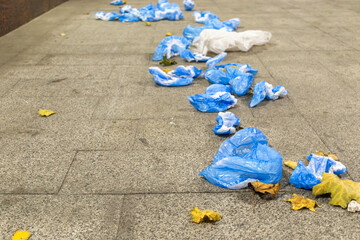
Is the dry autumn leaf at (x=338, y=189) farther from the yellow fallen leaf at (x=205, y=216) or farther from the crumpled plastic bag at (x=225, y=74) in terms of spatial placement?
the crumpled plastic bag at (x=225, y=74)

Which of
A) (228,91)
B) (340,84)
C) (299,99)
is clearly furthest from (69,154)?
(340,84)

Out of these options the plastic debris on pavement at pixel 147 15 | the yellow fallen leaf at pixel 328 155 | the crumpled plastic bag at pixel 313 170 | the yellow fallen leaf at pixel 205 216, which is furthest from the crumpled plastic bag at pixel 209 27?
the yellow fallen leaf at pixel 205 216

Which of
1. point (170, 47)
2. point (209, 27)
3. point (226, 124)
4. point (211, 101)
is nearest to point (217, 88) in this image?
point (211, 101)

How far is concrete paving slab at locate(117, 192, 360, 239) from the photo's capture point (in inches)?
92.2

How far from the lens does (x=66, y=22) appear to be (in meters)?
8.32

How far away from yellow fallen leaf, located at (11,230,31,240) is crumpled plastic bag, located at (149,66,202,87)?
2.74 metres

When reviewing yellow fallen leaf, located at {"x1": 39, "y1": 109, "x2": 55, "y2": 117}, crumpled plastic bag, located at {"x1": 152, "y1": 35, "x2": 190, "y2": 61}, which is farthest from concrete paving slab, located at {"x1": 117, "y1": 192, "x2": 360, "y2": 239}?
crumpled plastic bag, located at {"x1": 152, "y1": 35, "x2": 190, "y2": 61}

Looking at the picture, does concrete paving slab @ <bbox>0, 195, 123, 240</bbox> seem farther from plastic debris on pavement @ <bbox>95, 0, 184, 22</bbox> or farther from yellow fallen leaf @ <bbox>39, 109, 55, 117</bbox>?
plastic debris on pavement @ <bbox>95, 0, 184, 22</bbox>

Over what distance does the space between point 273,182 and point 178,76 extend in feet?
8.21

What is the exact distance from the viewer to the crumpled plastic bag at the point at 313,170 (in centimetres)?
273

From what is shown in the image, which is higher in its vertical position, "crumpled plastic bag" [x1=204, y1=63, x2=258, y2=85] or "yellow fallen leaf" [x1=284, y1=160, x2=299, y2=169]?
"crumpled plastic bag" [x1=204, y1=63, x2=258, y2=85]

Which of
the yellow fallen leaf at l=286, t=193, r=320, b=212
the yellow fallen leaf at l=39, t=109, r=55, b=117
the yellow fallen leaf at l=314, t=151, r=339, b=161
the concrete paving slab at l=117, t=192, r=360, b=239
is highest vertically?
the yellow fallen leaf at l=314, t=151, r=339, b=161

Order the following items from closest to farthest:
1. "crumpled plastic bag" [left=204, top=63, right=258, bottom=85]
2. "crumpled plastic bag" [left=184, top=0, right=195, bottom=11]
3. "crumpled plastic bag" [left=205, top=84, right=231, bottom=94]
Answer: "crumpled plastic bag" [left=205, top=84, right=231, bottom=94], "crumpled plastic bag" [left=204, top=63, right=258, bottom=85], "crumpled plastic bag" [left=184, top=0, right=195, bottom=11]

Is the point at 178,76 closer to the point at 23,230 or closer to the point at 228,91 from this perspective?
the point at 228,91
